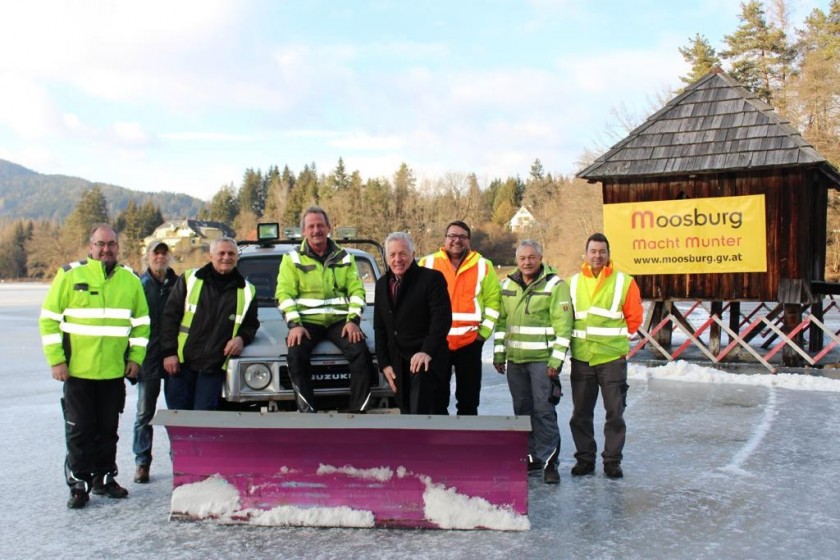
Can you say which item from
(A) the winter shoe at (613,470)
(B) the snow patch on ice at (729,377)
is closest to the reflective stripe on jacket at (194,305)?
(A) the winter shoe at (613,470)

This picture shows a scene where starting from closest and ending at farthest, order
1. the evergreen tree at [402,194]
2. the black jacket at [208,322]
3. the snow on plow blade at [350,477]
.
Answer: the snow on plow blade at [350,477]
the black jacket at [208,322]
the evergreen tree at [402,194]

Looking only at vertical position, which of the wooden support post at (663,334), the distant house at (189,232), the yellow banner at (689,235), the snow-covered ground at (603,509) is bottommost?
the snow-covered ground at (603,509)

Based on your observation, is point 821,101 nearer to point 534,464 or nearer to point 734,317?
point 734,317

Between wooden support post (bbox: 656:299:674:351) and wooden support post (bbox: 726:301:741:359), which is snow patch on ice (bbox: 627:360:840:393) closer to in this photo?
wooden support post (bbox: 656:299:674:351)

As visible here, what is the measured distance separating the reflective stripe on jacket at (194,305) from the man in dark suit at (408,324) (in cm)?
105

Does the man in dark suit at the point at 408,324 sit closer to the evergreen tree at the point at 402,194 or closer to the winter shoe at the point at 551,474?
the winter shoe at the point at 551,474

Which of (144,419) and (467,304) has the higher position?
(467,304)

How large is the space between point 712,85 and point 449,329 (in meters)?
11.4

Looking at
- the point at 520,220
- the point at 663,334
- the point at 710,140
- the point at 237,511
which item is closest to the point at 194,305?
the point at 237,511

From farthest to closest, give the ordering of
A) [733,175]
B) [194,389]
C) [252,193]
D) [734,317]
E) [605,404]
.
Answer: [252,193]
[734,317]
[733,175]
[605,404]
[194,389]

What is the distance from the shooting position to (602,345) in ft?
21.9

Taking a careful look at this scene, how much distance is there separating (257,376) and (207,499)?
1.00m

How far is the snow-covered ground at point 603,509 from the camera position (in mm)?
4965

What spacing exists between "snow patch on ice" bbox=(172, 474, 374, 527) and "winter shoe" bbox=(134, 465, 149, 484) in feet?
4.04
